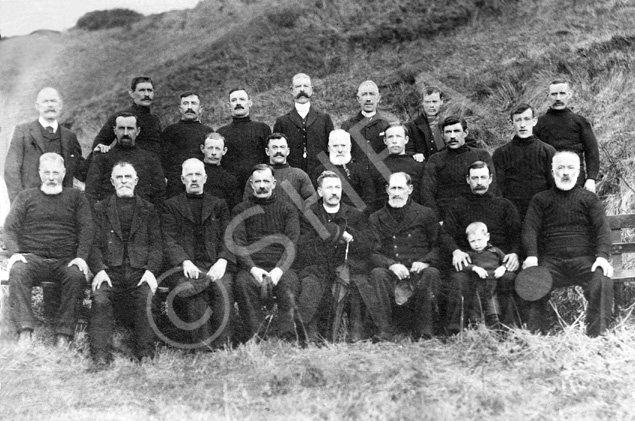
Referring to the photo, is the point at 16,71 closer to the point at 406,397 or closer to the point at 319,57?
the point at 319,57

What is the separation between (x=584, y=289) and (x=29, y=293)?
4511 millimetres

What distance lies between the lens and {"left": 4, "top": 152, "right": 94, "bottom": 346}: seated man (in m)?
5.79

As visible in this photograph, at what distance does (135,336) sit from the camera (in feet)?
19.8

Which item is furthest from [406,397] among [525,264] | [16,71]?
[16,71]

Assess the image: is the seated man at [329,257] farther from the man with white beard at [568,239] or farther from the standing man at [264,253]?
the man with white beard at [568,239]

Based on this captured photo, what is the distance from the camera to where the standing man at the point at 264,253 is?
5.84m

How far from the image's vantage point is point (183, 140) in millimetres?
7406

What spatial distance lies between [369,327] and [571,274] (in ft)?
5.59

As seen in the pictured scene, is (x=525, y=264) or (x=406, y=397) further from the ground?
(x=525, y=264)

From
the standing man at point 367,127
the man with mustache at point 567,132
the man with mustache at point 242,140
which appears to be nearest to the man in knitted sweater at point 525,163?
the man with mustache at point 567,132

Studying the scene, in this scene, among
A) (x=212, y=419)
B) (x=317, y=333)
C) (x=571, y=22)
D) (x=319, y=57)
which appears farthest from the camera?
(x=319, y=57)

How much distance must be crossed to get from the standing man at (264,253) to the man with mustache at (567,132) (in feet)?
8.88

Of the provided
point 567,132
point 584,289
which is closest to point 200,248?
point 584,289

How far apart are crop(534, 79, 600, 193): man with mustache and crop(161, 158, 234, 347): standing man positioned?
3.27 meters
